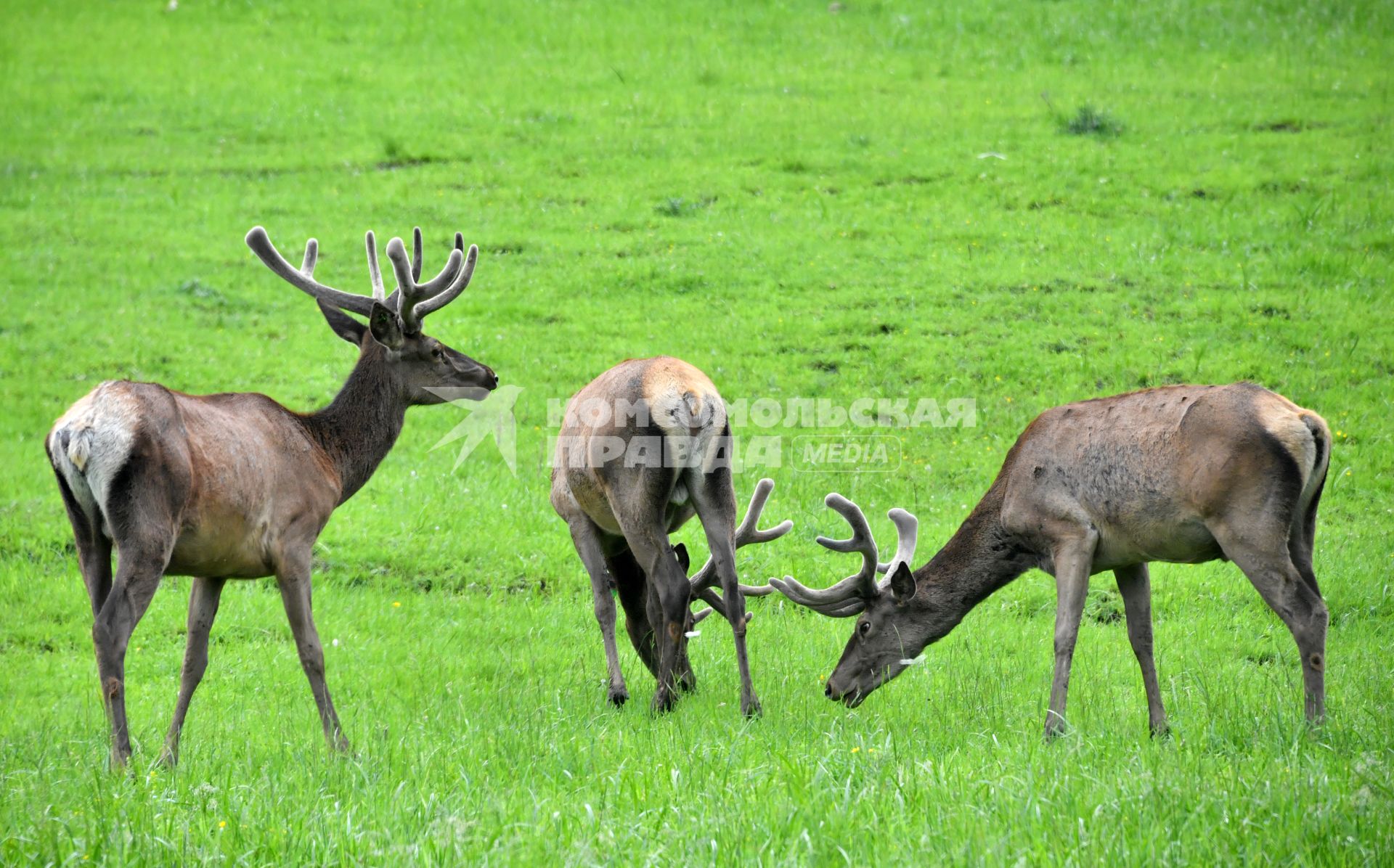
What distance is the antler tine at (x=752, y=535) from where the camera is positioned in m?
8.68

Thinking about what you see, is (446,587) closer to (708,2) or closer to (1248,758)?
(1248,758)

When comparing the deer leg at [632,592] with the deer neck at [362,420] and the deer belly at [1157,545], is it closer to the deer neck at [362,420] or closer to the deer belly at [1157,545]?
the deer neck at [362,420]

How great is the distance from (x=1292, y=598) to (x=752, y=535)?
3389mm

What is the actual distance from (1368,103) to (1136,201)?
549cm

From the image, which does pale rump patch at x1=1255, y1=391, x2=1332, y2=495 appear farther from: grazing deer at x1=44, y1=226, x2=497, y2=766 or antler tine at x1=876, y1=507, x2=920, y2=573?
grazing deer at x1=44, y1=226, x2=497, y2=766

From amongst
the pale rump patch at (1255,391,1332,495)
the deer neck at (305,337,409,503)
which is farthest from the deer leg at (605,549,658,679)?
the pale rump patch at (1255,391,1332,495)

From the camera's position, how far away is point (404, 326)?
28.8ft

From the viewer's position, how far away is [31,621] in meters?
10.2

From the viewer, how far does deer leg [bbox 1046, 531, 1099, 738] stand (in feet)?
25.0

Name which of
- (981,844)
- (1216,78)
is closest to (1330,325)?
(1216,78)

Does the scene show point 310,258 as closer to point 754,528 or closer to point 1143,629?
point 754,528

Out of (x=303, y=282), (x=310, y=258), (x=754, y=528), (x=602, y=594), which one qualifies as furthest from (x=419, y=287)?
(x=754, y=528)

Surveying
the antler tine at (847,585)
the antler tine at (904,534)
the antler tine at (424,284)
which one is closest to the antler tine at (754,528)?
the antler tine at (847,585)

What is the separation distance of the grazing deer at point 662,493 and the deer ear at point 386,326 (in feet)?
Answer: 4.23
